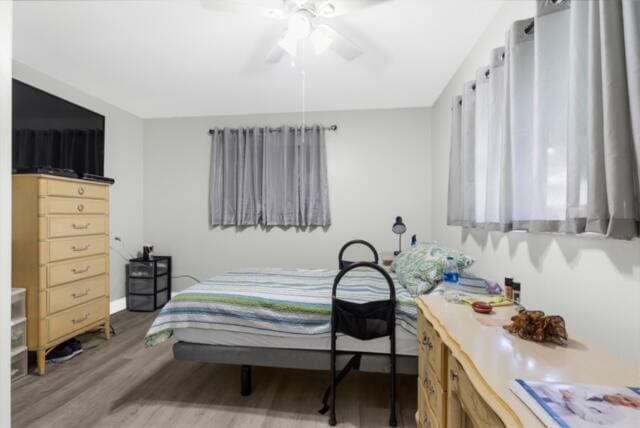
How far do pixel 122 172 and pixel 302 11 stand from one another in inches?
127

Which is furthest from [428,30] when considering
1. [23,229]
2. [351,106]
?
[23,229]

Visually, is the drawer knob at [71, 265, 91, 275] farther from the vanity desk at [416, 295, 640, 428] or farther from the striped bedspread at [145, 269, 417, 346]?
the vanity desk at [416, 295, 640, 428]

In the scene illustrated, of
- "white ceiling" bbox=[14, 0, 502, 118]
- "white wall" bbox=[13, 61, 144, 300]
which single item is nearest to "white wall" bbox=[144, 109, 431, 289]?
"white wall" bbox=[13, 61, 144, 300]

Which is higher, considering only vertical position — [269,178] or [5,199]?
[269,178]

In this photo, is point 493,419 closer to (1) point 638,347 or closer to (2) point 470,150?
(1) point 638,347

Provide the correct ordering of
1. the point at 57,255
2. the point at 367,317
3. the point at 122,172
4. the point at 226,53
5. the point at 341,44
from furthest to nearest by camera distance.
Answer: the point at 122,172
the point at 226,53
the point at 57,255
the point at 341,44
the point at 367,317

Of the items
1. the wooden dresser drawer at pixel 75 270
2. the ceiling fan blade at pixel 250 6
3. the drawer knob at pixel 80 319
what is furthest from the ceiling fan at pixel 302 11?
the drawer knob at pixel 80 319

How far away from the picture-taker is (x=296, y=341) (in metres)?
1.91

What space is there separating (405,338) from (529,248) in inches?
33.6

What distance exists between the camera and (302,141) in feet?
12.7

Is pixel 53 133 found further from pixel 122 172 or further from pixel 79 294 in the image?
pixel 79 294

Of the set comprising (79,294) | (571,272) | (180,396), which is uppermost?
(571,272)

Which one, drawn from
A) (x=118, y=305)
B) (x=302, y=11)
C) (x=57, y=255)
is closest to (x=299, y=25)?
(x=302, y=11)

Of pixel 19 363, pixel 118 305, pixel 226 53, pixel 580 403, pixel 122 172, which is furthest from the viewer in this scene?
pixel 122 172
